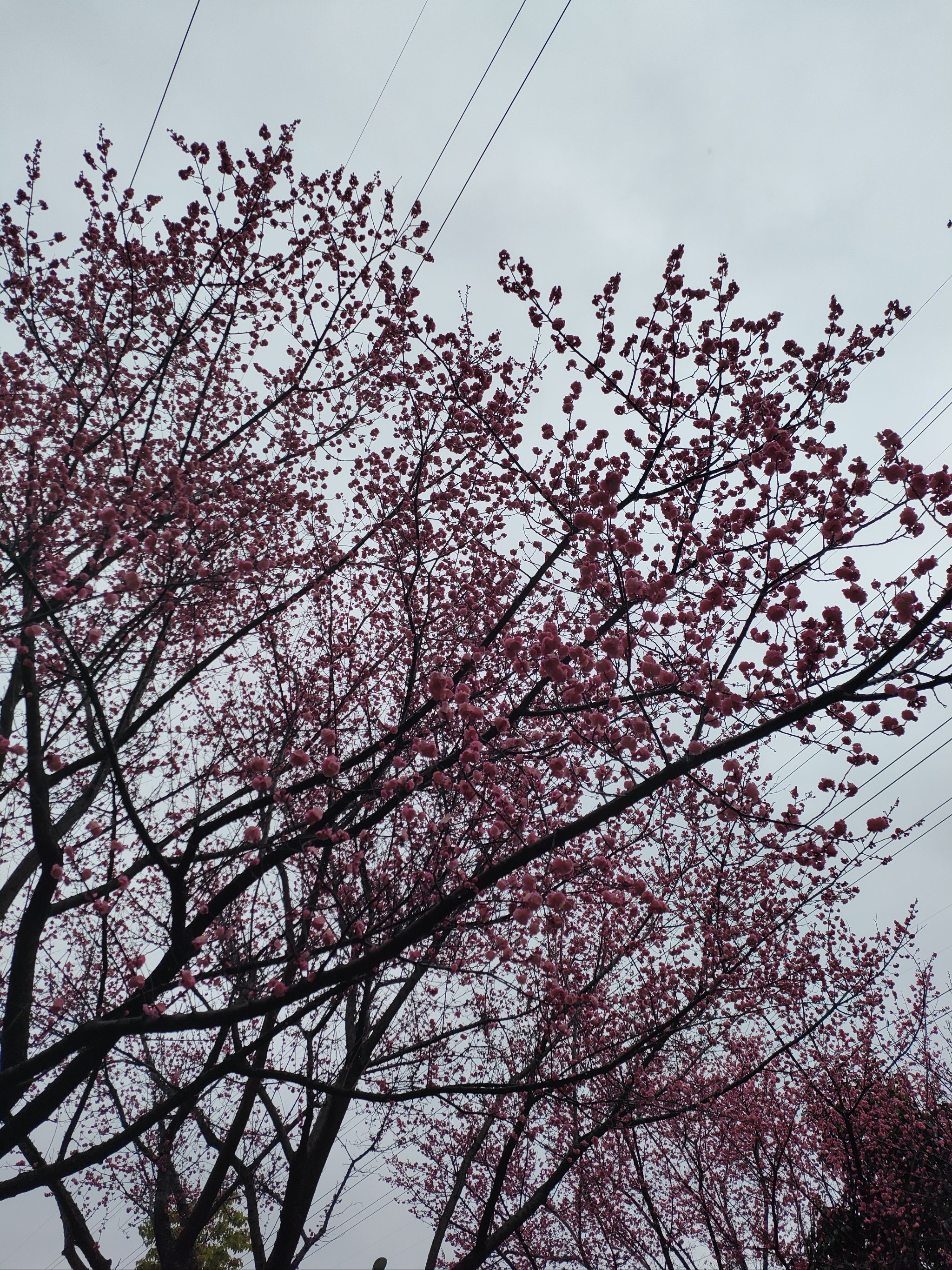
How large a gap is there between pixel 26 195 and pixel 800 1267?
21722 mm

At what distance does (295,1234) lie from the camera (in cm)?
800

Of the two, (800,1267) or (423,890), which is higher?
(423,890)

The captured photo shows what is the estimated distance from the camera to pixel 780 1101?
43.5 ft

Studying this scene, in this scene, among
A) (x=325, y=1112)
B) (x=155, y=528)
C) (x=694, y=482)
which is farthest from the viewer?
(x=325, y=1112)

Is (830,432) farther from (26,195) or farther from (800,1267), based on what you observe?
(800,1267)

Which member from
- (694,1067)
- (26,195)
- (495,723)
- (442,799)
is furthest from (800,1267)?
(26,195)

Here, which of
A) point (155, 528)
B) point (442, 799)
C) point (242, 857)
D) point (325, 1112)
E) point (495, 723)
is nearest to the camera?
point (495, 723)

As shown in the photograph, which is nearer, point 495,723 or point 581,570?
point 495,723

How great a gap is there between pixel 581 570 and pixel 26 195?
6976mm

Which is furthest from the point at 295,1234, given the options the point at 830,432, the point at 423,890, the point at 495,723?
the point at 830,432

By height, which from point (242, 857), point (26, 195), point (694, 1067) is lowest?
point (694, 1067)

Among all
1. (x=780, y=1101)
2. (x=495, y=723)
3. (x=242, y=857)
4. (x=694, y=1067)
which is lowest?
(x=780, y=1101)

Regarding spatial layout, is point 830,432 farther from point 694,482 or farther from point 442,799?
point 442,799

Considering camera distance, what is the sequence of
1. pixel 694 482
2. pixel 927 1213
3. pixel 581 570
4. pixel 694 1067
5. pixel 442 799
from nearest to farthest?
pixel 581 570 < pixel 694 482 < pixel 442 799 < pixel 694 1067 < pixel 927 1213
